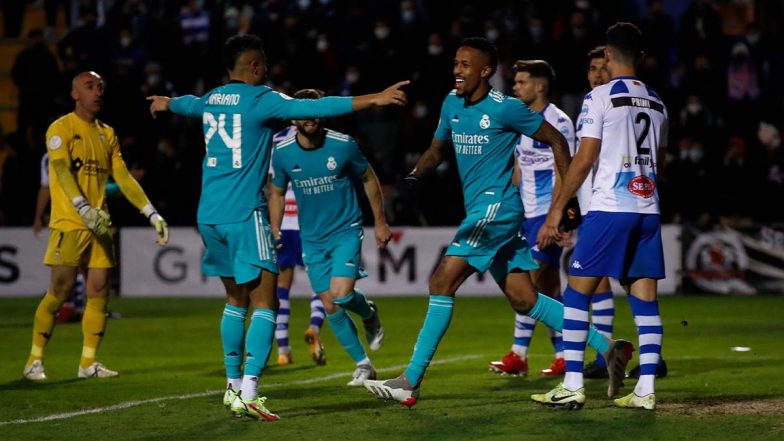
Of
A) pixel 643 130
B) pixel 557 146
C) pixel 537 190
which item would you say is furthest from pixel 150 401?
pixel 643 130

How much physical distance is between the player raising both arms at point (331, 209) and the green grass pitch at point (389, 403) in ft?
1.86

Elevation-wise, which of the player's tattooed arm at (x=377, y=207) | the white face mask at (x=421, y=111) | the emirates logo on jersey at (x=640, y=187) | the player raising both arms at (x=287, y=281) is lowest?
the player raising both arms at (x=287, y=281)

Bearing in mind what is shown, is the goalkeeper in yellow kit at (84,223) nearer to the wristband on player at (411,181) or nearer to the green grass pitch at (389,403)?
the green grass pitch at (389,403)

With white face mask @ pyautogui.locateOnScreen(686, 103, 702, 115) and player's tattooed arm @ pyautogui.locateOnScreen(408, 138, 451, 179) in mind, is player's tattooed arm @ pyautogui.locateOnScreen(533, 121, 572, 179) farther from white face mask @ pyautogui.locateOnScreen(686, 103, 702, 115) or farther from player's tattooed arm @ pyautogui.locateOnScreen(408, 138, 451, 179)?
white face mask @ pyautogui.locateOnScreen(686, 103, 702, 115)

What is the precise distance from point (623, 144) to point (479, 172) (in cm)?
106

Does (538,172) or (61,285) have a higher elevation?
(538,172)

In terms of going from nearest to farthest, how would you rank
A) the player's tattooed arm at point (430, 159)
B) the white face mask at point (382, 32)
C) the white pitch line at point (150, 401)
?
the white pitch line at point (150, 401) → the player's tattooed arm at point (430, 159) → the white face mask at point (382, 32)

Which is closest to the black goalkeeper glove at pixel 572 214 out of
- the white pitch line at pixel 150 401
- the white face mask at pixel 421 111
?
the white pitch line at pixel 150 401

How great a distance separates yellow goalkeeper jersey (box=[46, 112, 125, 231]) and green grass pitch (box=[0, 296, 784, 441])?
1301mm

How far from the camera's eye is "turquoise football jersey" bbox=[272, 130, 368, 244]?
32.7 feet

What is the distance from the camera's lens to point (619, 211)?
7961 mm

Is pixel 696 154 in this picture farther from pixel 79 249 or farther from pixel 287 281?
pixel 79 249

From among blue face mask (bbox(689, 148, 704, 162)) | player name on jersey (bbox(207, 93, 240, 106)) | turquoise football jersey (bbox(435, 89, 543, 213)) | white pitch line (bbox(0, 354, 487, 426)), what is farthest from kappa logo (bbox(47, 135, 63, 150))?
blue face mask (bbox(689, 148, 704, 162))

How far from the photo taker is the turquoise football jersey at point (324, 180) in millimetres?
9953
